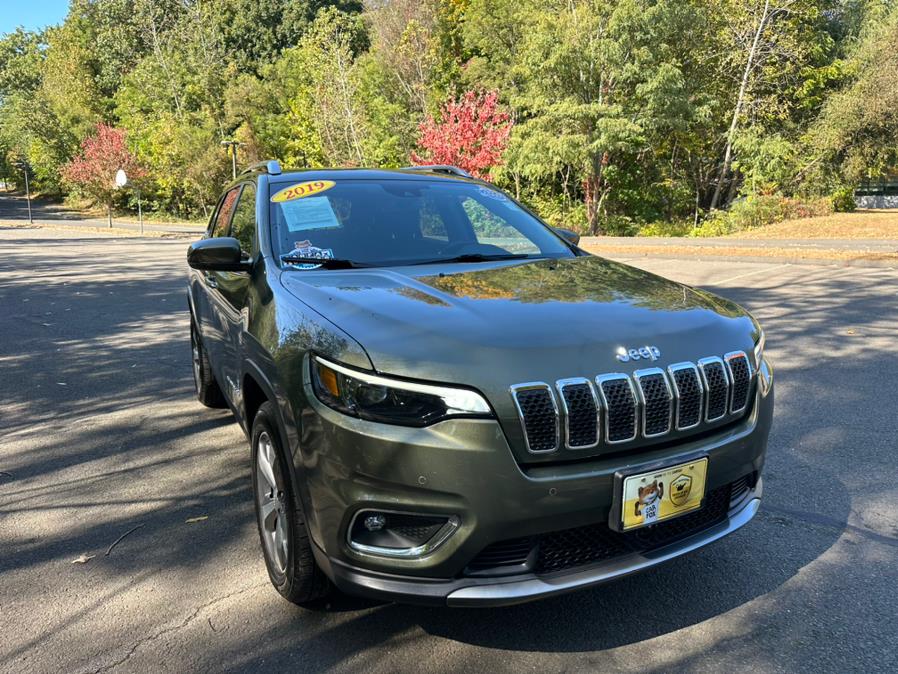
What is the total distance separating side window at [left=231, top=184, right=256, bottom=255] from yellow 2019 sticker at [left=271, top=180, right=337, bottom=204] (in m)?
0.17

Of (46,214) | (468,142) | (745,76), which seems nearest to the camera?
(468,142)

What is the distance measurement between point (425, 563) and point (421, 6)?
125 ft

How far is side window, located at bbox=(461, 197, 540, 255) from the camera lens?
3801mm

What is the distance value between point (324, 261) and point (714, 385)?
1806 mm

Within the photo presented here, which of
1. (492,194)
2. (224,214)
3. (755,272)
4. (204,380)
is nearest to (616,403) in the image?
(492,194)

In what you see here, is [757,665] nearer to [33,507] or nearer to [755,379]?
[755,379]

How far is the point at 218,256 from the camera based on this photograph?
324 centimetres

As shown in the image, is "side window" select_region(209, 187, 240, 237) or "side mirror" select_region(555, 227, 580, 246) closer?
"side mirror" select_region(555, 227, 580, 246)

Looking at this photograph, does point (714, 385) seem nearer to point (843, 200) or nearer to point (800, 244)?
point (800, 244)

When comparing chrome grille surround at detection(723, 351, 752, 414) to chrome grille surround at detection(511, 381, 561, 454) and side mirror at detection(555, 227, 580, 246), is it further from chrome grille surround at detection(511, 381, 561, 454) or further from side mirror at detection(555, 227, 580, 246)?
side mirror at detection(555, 227, 580, 246)

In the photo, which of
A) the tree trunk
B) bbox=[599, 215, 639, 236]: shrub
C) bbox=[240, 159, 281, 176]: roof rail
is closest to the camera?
bbox=[240, 159, 281, 176]: roof rail

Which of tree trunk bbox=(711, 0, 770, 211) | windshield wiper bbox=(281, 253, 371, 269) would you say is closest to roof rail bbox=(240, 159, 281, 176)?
windshield wiper bbox=(281, 253, 371, 269)

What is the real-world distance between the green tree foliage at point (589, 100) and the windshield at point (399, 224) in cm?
2120

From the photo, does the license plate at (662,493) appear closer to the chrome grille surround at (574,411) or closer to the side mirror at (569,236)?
the chrome grille surround at (574,411)
